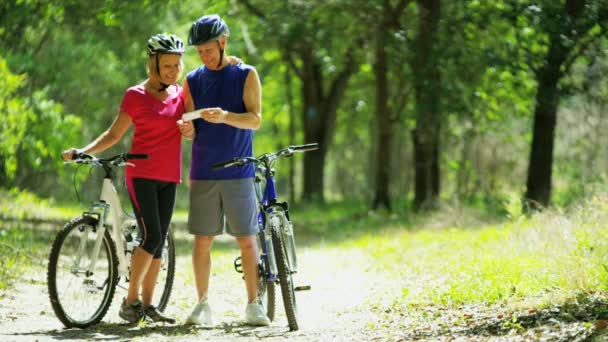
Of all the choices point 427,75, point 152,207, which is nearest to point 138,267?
point 152,207

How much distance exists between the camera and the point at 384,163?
21.4 metres

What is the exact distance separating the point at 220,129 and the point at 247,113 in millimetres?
255

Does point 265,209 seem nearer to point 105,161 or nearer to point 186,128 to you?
point 186,128

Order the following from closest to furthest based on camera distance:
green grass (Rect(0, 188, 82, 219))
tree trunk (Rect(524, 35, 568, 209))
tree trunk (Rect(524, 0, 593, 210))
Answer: tree trunk (Rect(524, 0, 593, 210)) → green grass (Rect(0, 188, 82, 219)) → tree trunk (Rect(524, 35, 568, 209))

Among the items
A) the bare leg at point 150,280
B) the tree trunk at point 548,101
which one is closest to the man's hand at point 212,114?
the bare leg at point 150,280

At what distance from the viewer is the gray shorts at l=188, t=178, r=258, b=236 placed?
680 cm

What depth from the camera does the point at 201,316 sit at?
6.96m

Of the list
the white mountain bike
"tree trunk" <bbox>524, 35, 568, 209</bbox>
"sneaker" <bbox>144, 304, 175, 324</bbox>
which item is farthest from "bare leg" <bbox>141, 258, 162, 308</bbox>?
"tree trunk" <bbox>524, 35, 568, 209</bbox>

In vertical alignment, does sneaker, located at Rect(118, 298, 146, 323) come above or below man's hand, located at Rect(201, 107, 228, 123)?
below

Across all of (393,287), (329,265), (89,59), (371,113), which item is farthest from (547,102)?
(371,113)

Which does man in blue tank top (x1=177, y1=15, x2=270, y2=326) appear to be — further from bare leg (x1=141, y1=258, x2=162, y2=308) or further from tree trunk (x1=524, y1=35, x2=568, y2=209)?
tree trunk (x1=524, y1=35, x2=568, y2=209)

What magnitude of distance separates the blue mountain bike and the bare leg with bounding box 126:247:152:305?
2.12 ft

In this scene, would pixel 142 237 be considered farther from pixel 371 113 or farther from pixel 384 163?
pixel 371 113

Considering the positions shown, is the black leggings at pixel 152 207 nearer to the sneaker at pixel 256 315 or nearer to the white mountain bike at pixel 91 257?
the white mountain bike at pixel 91 257
